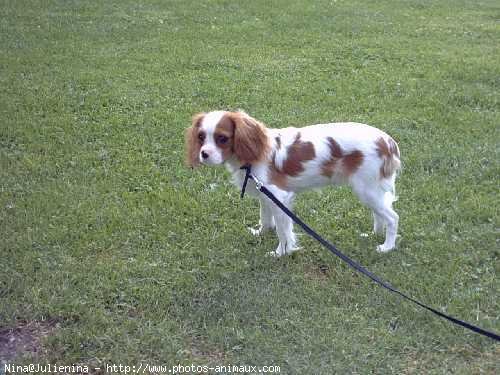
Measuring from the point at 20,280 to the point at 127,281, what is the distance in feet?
2.60

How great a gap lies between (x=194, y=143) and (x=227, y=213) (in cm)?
114

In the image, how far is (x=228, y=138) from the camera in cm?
436

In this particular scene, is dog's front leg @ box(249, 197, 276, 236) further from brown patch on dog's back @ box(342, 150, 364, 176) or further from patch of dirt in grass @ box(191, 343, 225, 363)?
patch of dirt in grass @ box(191, 343, 225, 363)

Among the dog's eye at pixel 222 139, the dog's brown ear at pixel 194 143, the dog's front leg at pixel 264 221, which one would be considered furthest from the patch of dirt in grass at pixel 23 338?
the dog's front leg at pixel 264 221

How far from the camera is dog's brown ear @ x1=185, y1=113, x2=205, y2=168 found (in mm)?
4457

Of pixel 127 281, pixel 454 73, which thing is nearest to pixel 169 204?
pixel 127 281

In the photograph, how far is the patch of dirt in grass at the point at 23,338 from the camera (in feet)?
12.3

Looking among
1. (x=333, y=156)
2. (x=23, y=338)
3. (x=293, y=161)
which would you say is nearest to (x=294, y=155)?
(x=293, y=161)

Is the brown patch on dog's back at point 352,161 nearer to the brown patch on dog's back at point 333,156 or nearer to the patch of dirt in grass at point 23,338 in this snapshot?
the brown patch on dog's back at point 333,156

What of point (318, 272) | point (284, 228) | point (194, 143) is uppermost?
point (194, 143)

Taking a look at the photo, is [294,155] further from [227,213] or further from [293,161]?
[227,213]

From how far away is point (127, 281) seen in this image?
14.7 ft

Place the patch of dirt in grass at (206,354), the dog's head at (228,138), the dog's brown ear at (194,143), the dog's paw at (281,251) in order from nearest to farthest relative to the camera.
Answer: the patch of dirt in grass at (206,354) → the dog's head at (228,138) → the dog's brown ear at (194,143) → the dog's paw at (281,251)

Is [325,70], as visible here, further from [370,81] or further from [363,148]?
[363,148]
